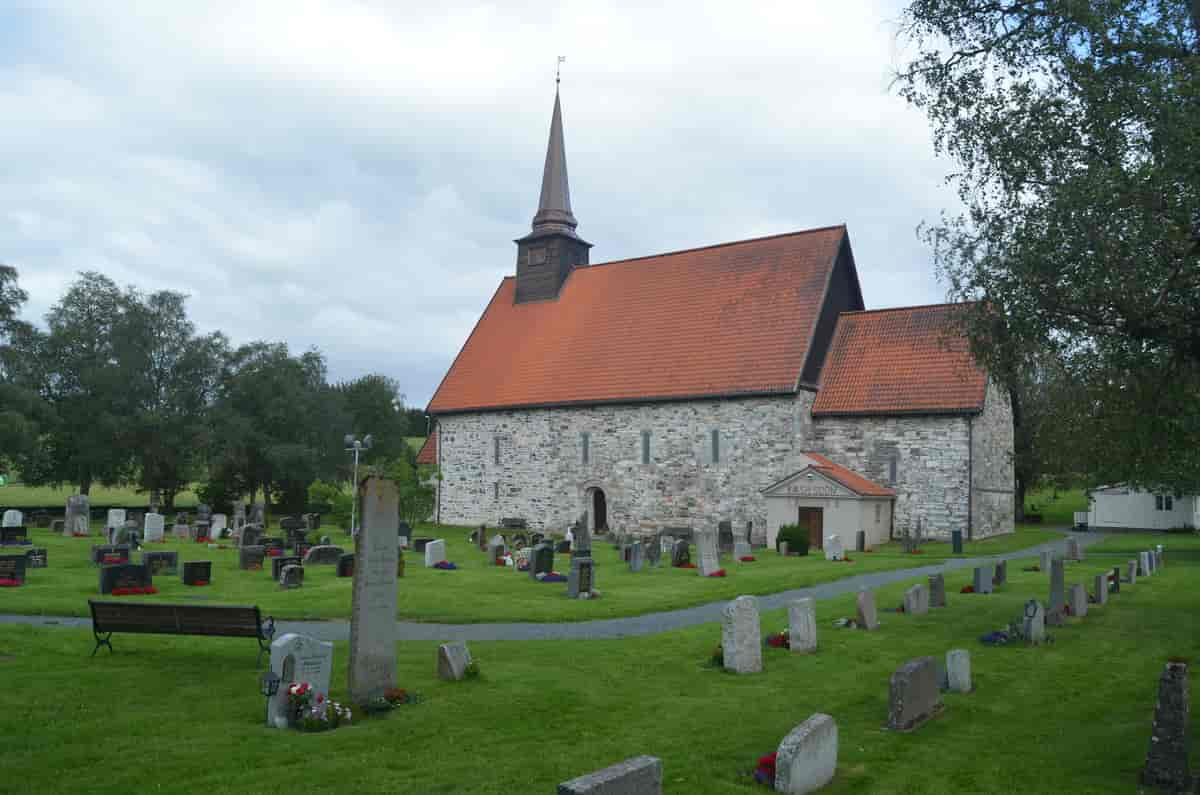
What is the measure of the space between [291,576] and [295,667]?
417 inches

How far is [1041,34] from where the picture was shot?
13188 millimetres

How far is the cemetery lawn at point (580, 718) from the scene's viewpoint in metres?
7.01

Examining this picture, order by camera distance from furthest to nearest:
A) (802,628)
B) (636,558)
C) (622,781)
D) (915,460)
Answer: (915,460) < (636,558) < (802,628) < (622,781)

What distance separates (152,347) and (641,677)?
42973mm

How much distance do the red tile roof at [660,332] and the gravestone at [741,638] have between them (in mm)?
20943

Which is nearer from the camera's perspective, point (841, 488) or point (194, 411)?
point (841, 488)

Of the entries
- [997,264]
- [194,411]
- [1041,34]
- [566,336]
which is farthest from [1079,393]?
[194,411]

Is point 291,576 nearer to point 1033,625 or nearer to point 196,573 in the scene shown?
point 196,573

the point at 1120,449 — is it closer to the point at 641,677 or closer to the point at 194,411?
the point at 641,677

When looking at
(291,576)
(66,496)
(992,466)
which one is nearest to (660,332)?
(992,466)

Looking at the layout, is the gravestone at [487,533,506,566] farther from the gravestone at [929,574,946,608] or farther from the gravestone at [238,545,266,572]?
the gravestone at [929,574,946,608]

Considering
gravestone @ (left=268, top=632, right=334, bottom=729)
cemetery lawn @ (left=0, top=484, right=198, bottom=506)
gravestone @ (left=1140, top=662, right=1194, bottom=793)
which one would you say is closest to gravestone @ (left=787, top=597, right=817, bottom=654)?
gravestone @ (left=1140, top=662, right=1194, bottom=793)

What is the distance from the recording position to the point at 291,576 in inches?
725

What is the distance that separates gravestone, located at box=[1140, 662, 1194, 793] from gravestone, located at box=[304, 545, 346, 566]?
63.9ft
